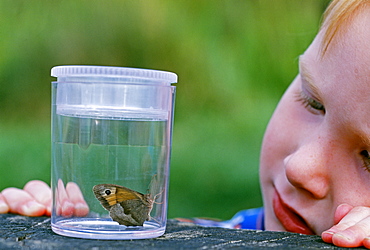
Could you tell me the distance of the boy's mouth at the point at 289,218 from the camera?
3.82 ft

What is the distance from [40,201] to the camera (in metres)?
1.21

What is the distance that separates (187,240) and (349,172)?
16.2 inches

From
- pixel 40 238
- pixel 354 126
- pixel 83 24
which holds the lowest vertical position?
pixel 40 238

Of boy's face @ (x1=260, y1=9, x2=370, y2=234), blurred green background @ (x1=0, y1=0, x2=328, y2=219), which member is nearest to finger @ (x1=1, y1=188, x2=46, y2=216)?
boy's face @ (x1=260, y1=9, x2=370, y2=234)

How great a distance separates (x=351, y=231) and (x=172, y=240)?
11.0 inches

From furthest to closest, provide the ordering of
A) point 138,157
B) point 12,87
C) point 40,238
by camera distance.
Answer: point 12,87 → point 138,157 → point 40,238

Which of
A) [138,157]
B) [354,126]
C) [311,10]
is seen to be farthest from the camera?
[311,10]

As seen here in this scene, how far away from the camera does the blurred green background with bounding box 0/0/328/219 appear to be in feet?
9.30

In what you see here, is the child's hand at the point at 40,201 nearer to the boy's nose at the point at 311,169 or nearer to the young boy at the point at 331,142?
the young boy at the point at 331,142

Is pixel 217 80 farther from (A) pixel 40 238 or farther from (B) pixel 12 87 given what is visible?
(A) pixel 40 238

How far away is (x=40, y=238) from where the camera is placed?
29.8 inches

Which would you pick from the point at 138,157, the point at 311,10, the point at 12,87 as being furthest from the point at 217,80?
the point at 138,157

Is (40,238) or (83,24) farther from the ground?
(83,24)

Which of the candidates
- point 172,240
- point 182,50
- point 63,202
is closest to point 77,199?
point 63,202
